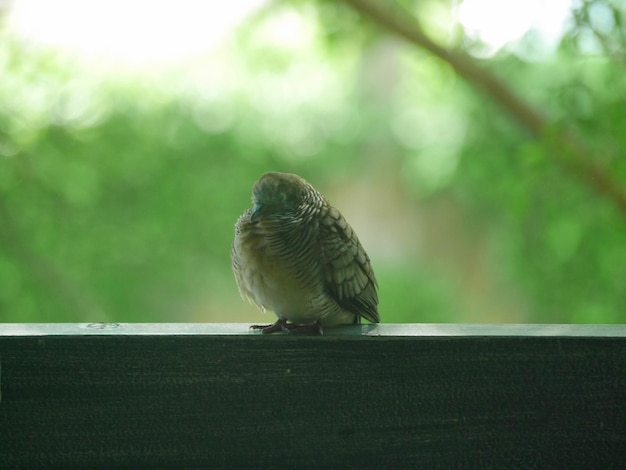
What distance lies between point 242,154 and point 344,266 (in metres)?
3.04

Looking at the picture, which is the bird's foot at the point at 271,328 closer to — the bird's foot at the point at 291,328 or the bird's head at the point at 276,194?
the bird's foot at the point at 291,328

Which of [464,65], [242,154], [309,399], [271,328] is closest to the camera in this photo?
[309,399]

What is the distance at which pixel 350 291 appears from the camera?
1.45 m

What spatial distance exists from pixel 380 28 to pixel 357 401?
9.79ft

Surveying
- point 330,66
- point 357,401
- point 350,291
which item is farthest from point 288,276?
point 330,66

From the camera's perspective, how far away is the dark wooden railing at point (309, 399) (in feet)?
3.42

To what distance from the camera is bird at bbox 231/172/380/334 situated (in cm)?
130

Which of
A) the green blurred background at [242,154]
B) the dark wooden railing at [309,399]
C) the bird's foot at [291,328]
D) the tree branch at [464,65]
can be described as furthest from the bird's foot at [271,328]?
the tree branch at [464,65]

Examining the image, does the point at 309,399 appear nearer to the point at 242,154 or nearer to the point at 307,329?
the point at 307,329

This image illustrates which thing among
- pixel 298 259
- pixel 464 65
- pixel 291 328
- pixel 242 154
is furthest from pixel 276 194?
pixel 242 154

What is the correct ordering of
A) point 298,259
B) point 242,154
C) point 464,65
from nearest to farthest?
point 298,259, point 464,65, point 242,154

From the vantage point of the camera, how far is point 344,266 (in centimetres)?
143

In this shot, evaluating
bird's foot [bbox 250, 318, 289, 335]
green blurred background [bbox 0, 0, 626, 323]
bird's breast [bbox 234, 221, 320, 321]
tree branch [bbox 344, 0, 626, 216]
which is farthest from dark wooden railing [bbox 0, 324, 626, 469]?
tree branch [bbox 344, 0, 626, 216]

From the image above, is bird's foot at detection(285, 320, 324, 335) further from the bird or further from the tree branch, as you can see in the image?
the tree branch
